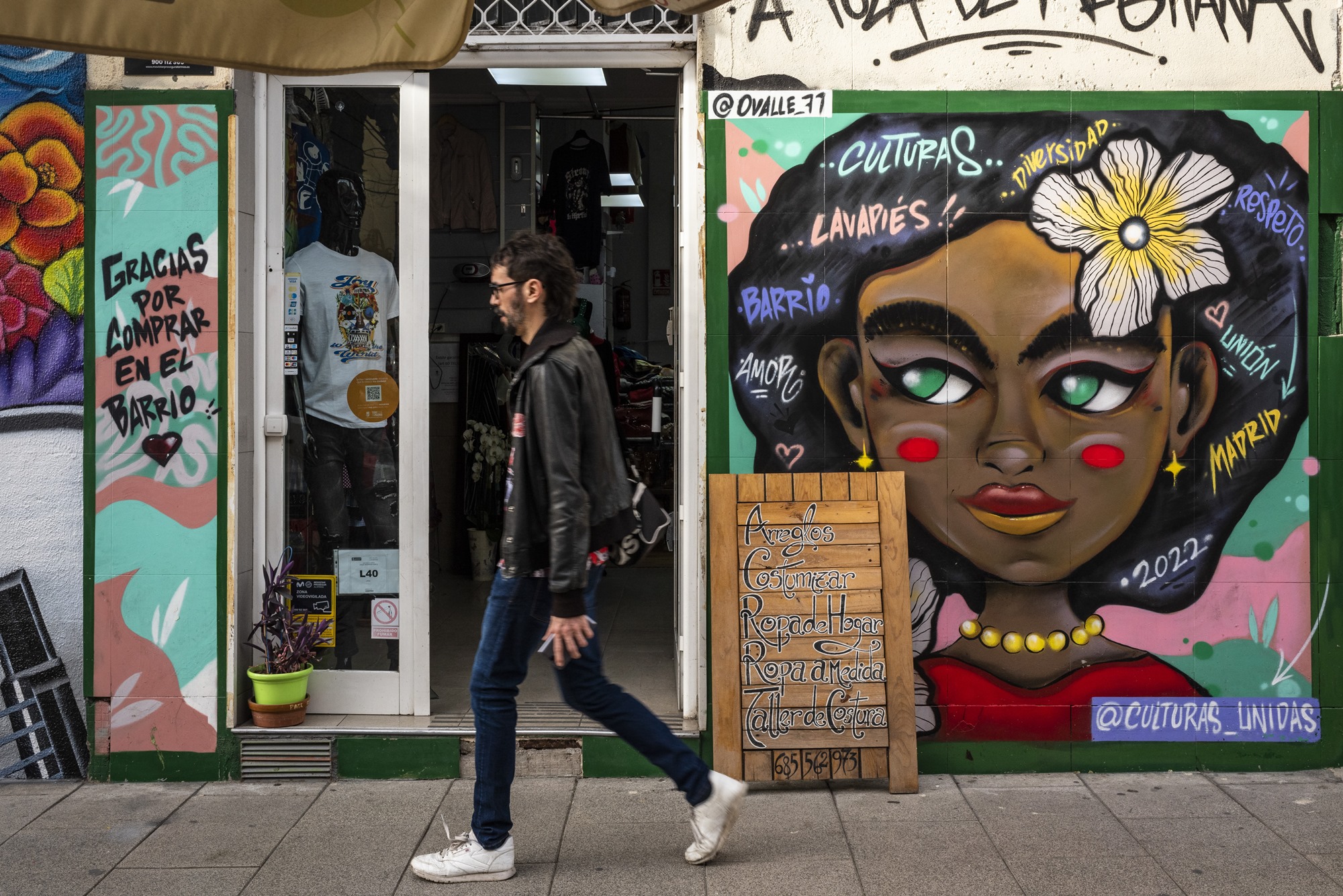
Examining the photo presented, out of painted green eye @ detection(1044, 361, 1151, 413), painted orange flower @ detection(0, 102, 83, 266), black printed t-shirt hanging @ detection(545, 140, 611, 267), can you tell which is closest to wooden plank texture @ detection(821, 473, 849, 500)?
painted green eye @ detection(1044, 361, 1151, 413)

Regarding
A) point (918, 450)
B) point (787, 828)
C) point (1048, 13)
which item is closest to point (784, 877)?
point (787, 828)

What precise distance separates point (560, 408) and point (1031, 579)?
7.25 feet

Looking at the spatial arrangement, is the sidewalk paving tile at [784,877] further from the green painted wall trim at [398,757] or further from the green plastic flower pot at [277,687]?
the green plastic flower pot at [277,687]

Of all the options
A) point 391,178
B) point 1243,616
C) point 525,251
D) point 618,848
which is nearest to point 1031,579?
point 1243,616

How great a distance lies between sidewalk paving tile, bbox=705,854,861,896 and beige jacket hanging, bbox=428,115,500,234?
7084 millimetres

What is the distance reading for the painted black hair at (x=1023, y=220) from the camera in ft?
15.1

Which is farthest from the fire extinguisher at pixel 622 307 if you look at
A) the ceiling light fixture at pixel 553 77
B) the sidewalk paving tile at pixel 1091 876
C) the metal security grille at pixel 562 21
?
the sidewalk paving tile at pixel 1091 876

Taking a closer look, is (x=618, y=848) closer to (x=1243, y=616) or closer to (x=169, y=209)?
(x=1243, y=616)

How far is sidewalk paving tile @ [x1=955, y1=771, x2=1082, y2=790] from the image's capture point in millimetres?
4523

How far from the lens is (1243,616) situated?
4.64 meters

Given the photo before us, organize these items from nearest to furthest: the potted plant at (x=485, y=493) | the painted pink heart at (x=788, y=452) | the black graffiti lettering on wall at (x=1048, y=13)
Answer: the black graffiti lettering on wall at (x=1048, y=13) < the painted pink heart at (x=788, y=452) < the potted plant at (x=485, y=493)

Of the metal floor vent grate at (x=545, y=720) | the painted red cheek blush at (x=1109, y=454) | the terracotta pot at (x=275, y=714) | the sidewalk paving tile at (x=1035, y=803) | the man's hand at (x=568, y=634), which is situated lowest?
the sidewalk paving tile at (x=1035, y=803)

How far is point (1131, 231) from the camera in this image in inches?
181

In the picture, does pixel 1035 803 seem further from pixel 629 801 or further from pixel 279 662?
pixel 279 662
